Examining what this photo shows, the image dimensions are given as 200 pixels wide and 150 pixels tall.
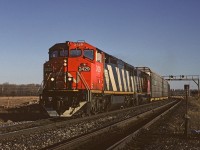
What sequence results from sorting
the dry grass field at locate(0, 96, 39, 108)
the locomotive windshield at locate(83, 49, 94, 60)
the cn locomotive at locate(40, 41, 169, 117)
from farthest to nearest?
1. the dry grass field at locate(0, 96, 39, 108)
2. the locomotive windshield at locate(83, 49, 94, 60)
3. the cn locomotive at locate(40, 41, 169, 117)

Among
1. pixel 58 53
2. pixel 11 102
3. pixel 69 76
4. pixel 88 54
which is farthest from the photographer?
pixel 11 102

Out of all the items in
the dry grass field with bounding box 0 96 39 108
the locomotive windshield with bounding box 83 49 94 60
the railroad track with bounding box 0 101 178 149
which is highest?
the locomotive windshield with bounding box 83 49 94 60

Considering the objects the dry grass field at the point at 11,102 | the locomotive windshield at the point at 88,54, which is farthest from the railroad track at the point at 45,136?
the dry grass field at the point at 11,102

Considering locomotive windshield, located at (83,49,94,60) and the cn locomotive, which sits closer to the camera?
the cn locomotive

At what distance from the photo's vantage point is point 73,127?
38.8 feet

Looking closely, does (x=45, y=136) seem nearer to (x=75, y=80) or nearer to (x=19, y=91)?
(x=75, y=80)

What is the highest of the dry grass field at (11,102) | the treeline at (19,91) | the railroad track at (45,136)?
the treeline at (19,91)

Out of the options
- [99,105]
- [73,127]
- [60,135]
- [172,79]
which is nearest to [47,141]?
[60,135]

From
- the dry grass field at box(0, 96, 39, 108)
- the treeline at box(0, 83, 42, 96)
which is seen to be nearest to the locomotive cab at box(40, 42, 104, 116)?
the dry grass field at box(0, 96, 39, 108)

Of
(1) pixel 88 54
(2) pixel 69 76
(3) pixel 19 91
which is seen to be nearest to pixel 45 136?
(2) pixel 69 76

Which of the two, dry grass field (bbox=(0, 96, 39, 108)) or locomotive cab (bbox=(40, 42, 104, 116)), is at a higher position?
locomotive cab (bbox=(40, 42, 104, 116))

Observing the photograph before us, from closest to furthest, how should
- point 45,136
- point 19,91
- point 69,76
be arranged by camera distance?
1. point 45,136
2. point 69,76
3. point 19,91

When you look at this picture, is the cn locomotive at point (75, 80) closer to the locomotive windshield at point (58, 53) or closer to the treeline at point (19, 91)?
the locomotive windshield at point (58, 53)

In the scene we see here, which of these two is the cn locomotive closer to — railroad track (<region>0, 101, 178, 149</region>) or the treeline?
railroad track (<region>0, 101, 178, 149</region>)
